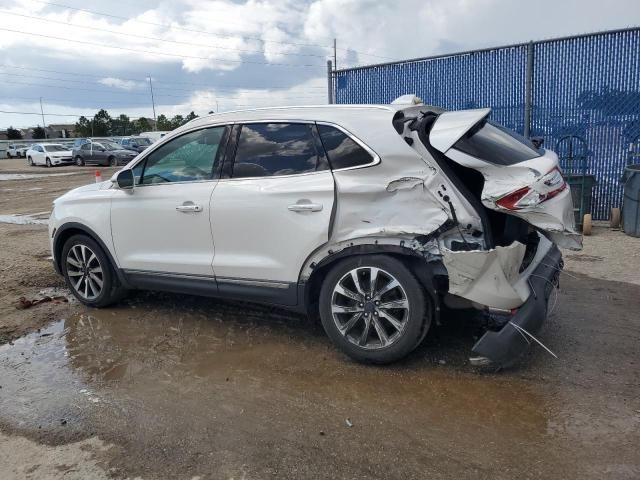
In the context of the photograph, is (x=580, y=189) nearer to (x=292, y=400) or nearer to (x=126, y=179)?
(x=292, y=400)

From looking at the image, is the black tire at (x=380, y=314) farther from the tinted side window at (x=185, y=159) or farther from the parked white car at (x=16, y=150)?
the parked white car at (x=16, y=150)

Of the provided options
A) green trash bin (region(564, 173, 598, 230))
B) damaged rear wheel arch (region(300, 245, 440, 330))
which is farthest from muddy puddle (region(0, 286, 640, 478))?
green trash bin (region(564, 173, 598, 230))

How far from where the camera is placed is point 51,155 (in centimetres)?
3475

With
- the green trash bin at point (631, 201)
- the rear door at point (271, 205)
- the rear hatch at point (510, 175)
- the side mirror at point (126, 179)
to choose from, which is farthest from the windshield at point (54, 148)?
the rear hatch at point (510, 175)

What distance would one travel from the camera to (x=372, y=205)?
3.86 metres

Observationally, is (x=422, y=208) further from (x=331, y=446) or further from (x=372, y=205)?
(x=331, y=446)

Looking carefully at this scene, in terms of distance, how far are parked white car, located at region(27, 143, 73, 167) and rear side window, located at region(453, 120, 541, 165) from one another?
35685mm

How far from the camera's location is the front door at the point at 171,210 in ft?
15.0

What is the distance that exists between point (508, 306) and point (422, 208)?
84 cm

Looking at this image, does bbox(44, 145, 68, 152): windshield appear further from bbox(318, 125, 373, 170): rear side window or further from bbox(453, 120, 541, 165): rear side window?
bbox(453, 120, 541, 165): rear side window

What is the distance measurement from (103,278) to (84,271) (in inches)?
11.2

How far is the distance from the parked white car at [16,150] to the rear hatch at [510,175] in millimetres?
55127

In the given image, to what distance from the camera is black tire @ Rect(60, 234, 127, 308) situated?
17.4 ft

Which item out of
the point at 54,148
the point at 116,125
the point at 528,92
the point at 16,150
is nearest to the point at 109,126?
the point at 116,125
